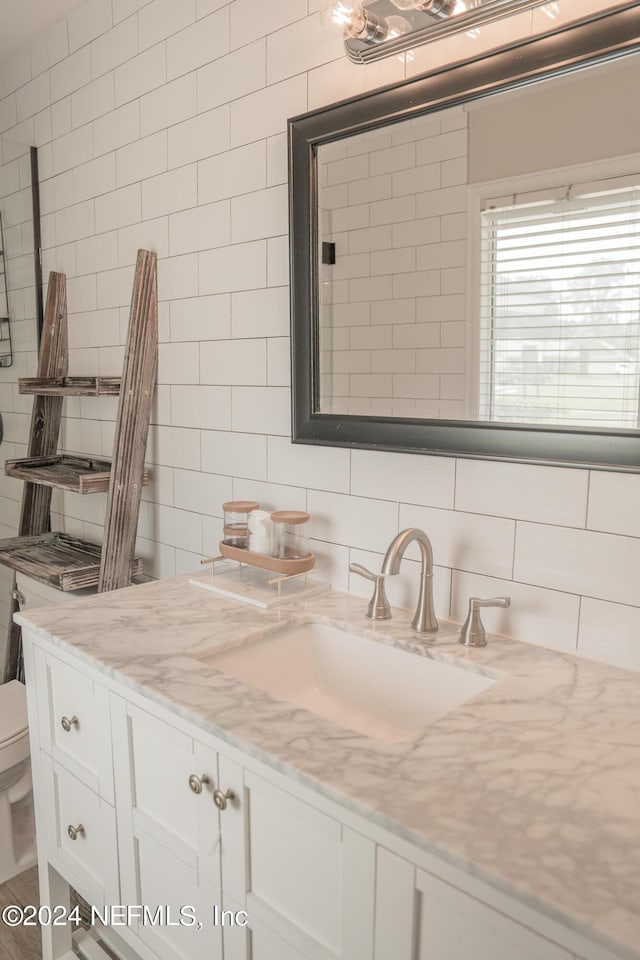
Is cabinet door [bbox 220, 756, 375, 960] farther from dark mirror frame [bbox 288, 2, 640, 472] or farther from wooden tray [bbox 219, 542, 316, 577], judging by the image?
dark mirror frame [bbox 288, 2, 640, 472]

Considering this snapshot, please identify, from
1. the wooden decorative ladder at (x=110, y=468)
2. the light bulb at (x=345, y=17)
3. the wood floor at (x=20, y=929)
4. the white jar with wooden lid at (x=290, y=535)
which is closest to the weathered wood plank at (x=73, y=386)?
the wooden decorative ladder at (x=110, y=468)

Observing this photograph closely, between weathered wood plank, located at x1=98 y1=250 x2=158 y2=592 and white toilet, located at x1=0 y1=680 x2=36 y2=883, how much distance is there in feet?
1.54

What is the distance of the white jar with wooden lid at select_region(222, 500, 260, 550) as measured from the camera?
176 centimetres

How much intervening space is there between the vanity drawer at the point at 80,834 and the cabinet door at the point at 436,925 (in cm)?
70

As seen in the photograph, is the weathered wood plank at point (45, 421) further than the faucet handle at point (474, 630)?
Yes

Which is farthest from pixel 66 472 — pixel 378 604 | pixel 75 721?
pixel 378 604

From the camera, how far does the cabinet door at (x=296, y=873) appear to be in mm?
904

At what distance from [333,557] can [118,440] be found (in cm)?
81

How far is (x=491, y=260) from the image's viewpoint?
1.32m

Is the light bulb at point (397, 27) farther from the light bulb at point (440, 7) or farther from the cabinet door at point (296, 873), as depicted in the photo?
the cabinet door at point (296, 873)

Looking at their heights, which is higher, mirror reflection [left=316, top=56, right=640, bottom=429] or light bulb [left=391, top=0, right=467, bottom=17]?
light bulb [left=391, top=0, right=467, bottom=17]

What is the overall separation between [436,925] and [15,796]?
66.6 inches

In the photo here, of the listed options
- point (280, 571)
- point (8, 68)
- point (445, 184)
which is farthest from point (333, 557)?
point (8, 68)

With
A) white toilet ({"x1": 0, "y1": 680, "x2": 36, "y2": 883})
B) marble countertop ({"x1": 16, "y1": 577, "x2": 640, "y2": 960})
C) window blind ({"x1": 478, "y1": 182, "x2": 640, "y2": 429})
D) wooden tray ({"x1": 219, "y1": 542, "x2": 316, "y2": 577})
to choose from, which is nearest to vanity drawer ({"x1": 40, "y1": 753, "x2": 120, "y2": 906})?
marble countertop ({"x1": 16, "y1": 577, "x2": 640, "y2": 960})
